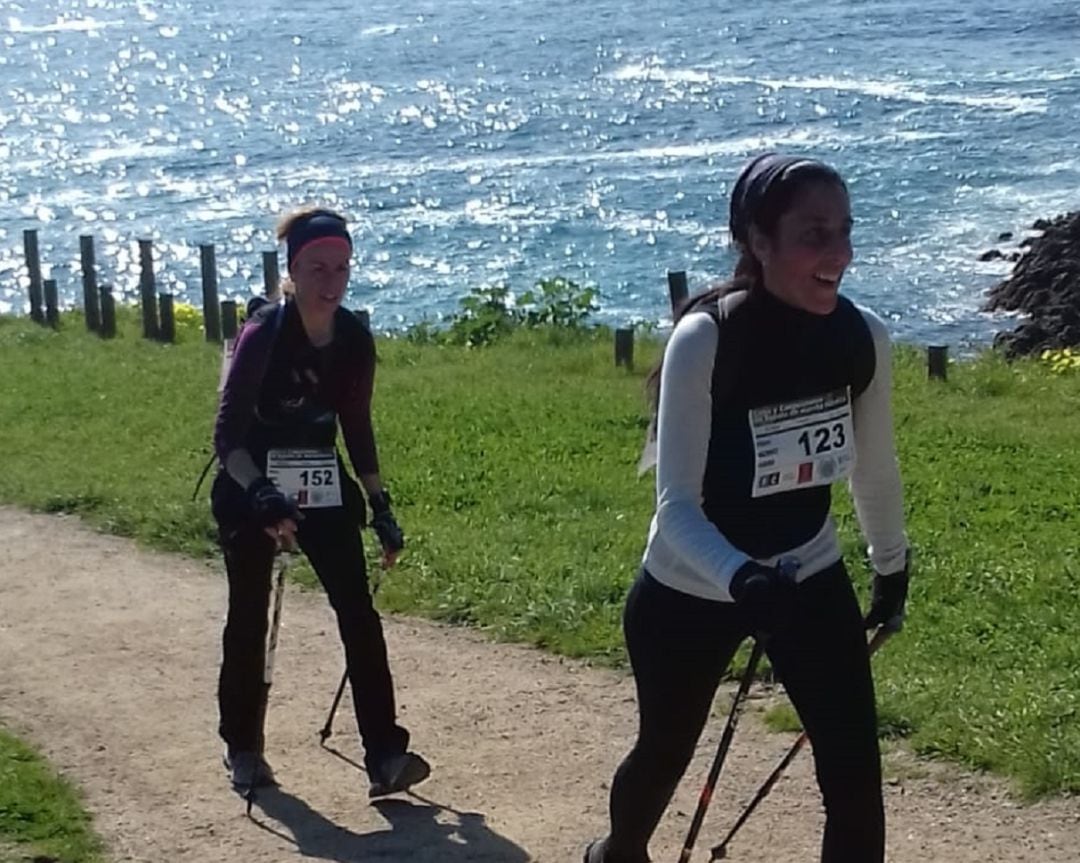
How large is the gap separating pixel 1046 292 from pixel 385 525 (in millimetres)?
22166

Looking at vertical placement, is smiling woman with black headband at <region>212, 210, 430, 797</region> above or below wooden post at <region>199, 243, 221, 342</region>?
above

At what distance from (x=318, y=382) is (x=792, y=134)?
39.6 metres

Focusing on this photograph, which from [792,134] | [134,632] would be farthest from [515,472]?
[792,134]

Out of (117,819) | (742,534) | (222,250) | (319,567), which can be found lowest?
(222,250)

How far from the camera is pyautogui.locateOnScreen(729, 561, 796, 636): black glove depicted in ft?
13.8

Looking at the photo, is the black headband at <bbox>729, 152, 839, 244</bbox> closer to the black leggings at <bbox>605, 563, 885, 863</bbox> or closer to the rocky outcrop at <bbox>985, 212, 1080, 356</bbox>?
the black leggings at <bbox>605, 563, 885, 863</bbox>

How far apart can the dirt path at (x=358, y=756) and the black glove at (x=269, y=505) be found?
969 mm

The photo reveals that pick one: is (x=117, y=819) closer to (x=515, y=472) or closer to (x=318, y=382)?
(x=318, y=382)

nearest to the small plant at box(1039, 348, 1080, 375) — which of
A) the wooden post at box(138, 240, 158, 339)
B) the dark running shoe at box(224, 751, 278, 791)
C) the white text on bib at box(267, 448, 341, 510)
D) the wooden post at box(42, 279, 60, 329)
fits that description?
the wooden post at box(138, 240, 158, 339)

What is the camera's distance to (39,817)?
618cm

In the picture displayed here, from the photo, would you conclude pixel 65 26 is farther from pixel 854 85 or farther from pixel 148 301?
pixel 148 301

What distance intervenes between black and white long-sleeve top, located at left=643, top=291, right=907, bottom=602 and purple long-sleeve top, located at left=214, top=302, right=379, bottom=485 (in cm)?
173

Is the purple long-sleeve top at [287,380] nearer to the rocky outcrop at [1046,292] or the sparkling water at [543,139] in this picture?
the rocky outcrop at [1046,292]

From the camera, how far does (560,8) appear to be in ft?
253
